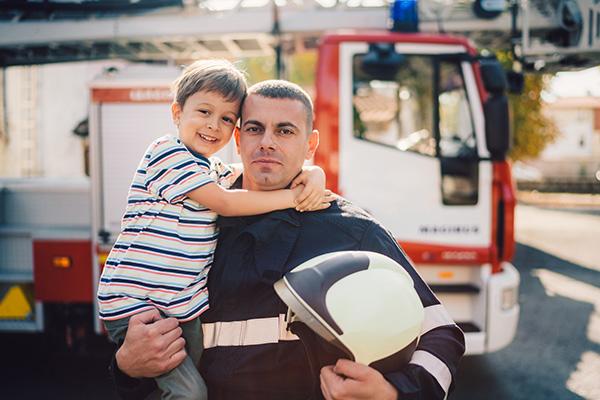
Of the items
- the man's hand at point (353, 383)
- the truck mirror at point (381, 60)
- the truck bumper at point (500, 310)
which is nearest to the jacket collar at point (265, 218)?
the man's hand at point (353, 383)

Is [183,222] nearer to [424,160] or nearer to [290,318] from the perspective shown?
[290,318]

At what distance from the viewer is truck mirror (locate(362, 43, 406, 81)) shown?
4086 millimetres

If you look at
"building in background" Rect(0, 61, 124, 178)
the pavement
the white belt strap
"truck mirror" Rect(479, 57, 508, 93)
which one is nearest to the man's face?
the white belt strap

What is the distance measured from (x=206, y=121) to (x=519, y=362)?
4.50 m

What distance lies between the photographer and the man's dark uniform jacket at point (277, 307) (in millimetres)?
1633

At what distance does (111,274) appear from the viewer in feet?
6.12

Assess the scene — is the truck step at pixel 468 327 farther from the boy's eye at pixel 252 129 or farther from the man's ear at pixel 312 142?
the boy's eye at pixel 252 129

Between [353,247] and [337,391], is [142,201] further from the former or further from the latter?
[337,391]

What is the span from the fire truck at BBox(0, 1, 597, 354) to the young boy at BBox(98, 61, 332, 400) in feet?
7.45

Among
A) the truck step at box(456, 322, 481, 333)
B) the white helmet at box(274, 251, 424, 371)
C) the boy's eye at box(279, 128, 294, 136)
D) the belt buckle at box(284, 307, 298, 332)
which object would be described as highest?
the boy's eye at box(279, 128, 294, 136)

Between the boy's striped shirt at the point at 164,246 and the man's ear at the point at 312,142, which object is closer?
the boy's striped shirt at the point at 164,246

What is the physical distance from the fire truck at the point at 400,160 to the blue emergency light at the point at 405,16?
Result: 0.12m

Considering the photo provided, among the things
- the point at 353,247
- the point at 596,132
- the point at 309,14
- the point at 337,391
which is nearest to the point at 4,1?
the point at 309,14

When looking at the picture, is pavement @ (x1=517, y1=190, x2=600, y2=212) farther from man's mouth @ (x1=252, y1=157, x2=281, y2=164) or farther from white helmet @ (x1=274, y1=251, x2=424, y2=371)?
white helmet @ (x1=274, y1=251, x2=424, y2=371)
